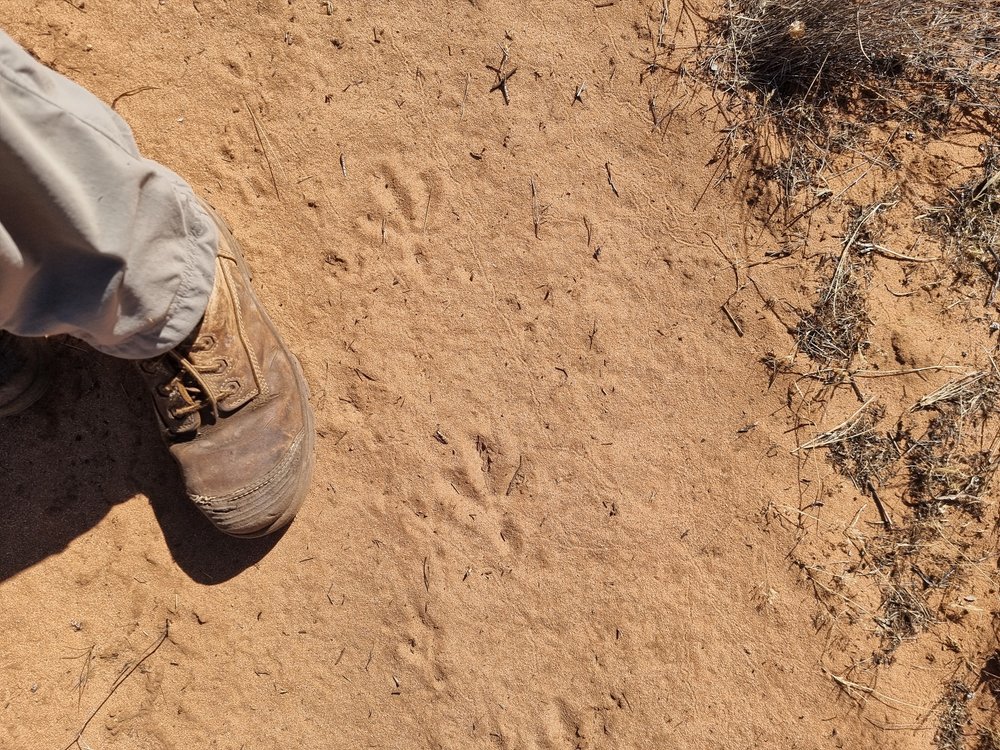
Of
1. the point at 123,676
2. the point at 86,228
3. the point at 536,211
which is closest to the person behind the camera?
the point at 86,228

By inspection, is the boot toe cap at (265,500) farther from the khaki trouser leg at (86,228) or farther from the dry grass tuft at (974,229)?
the dry grass tuft at (974,229)

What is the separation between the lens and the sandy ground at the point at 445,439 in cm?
221

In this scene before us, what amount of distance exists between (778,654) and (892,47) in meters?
2.04

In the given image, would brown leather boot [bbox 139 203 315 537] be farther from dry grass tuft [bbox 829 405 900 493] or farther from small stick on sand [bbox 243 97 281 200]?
dry grass tuft [bbox 829 405 900 493]

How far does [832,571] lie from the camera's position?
2.30 m

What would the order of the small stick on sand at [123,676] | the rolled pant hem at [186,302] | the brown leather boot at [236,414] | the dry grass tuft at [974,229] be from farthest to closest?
the dry grass tuft at [974,229], the small stick on sand at [123,676], the brown leather boot at [236,414], the rolled pant hem at [186,302]

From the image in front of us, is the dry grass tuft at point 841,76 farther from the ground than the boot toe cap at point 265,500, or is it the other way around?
the dry grass tuft at point 841,76

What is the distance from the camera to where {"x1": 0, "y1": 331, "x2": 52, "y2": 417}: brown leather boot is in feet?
6.70

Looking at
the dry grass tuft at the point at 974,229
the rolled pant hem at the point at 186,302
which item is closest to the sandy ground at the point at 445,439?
the dry grass tuft at the point at 974,229

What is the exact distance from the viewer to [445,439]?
7.43ft

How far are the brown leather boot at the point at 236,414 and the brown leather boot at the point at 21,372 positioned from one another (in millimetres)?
391

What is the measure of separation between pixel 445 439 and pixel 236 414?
633 mm

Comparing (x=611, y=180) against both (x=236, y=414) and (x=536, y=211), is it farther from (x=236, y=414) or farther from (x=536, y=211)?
(x=236, y=414)

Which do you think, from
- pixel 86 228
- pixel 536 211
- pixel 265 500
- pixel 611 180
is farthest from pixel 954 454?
pixel 86 228
